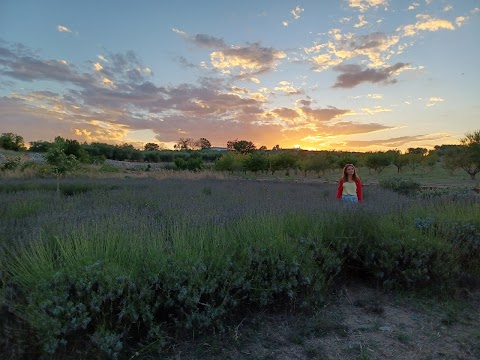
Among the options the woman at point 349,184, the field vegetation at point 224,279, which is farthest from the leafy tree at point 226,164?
the field vegetation at point 224,279

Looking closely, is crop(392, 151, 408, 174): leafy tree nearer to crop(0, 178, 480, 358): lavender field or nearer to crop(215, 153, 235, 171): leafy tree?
Result: crop(215, 153, 235, 171): leafy tree

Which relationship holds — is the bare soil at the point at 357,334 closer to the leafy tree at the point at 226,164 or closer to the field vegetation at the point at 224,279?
the field vegetation at the point at 224,279

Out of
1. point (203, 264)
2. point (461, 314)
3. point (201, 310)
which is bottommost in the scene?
point (461, 314)

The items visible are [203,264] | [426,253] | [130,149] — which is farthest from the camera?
[130,149]

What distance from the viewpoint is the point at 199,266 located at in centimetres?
335

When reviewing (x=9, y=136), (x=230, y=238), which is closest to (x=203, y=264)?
(x=230, y=238)

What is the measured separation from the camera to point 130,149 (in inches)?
3009

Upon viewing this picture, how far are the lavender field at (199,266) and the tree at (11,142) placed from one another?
68.8 meters

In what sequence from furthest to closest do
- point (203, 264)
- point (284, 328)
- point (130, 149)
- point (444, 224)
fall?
point (130, 149), point (444, 224), point (284, 328), point (203, 264)

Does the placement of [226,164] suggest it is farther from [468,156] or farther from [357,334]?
[357,334]

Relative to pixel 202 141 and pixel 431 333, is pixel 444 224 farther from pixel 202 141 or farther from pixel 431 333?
pixel 202 141

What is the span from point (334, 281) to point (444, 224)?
74.0 inches

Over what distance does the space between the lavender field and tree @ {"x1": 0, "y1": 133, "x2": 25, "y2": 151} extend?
226 feet

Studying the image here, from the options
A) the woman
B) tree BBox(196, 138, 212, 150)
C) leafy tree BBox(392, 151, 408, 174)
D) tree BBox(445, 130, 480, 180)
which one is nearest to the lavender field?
the woman
